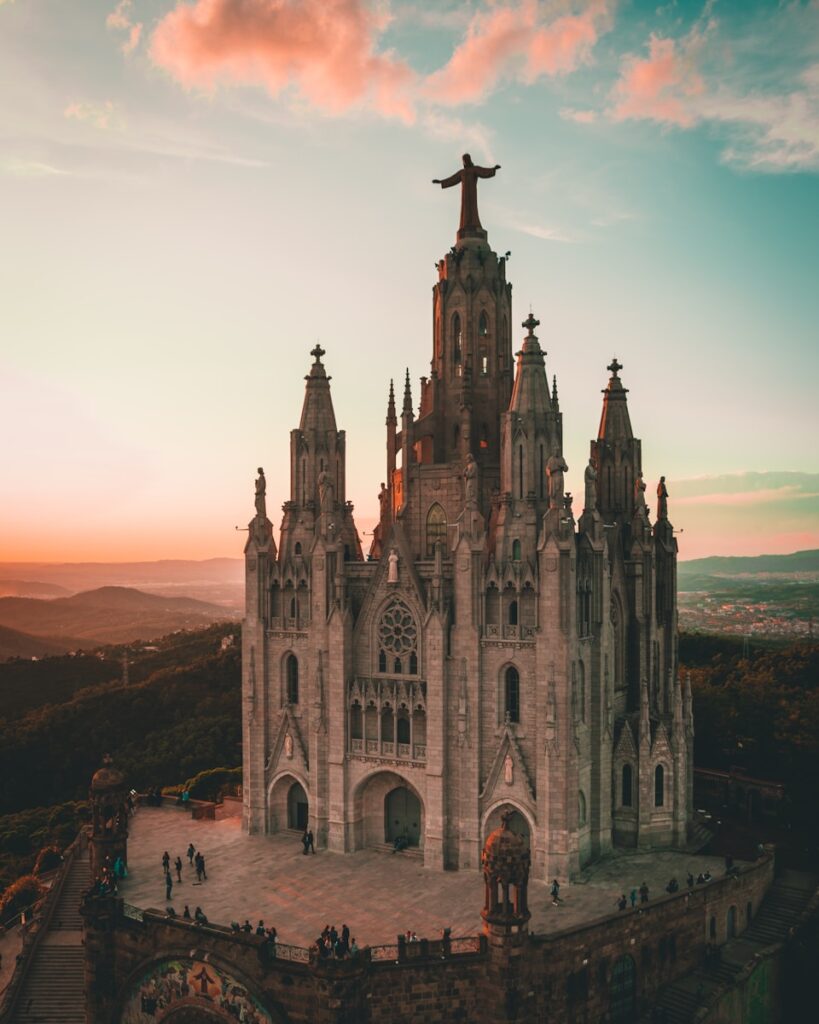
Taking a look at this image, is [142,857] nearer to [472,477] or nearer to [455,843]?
[455,843]

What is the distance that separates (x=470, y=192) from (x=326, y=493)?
52.7 feet

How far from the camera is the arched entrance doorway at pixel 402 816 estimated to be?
39438 millimetres

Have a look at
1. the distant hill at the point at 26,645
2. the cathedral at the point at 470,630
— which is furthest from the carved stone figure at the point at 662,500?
the distant hill at the point at 26,645

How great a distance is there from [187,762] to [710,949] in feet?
120

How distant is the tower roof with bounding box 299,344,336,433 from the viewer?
4347 cm

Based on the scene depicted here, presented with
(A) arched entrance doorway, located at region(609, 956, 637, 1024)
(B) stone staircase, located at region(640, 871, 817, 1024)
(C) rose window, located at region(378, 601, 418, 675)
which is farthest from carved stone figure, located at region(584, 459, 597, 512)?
(B) stone staircase, located at region(640, 871, 817, 1024)

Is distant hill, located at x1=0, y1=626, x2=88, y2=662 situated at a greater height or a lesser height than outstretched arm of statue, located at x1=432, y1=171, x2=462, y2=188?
lesser

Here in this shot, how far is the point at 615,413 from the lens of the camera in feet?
139

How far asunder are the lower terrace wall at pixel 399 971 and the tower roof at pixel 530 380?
61.3 ft

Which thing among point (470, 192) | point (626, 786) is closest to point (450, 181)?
point (470, 192)

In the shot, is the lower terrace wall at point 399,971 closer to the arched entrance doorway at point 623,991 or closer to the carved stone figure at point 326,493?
the arched entrance doorway at point 623,991

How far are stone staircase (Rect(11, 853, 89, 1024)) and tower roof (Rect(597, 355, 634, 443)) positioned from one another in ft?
95.6

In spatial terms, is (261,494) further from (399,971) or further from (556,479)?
(399,971)

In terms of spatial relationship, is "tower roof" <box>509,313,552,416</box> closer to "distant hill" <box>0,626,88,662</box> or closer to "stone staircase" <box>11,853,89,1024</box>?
"stone staircase" <box>11,853,89,1024</box>
